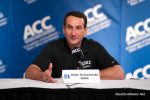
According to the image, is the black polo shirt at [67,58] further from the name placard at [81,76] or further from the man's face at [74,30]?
the name placard at [81,76]

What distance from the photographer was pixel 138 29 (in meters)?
4.29

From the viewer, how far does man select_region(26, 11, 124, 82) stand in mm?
2709

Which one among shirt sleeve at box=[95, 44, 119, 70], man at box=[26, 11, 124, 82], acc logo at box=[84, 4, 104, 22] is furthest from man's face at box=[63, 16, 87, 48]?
acc logo at box=[84, 4, 104, 22]

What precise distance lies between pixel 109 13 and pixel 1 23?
148 cm

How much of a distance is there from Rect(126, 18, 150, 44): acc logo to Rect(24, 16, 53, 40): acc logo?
106 centimetres

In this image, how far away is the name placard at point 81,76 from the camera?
2.12 m
